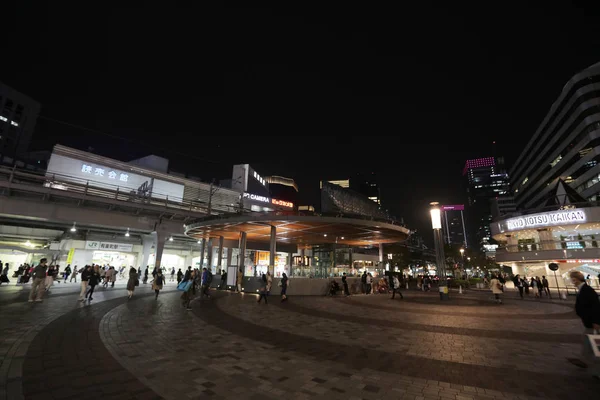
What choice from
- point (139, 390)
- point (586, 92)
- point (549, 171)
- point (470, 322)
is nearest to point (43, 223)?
point (139, 390)

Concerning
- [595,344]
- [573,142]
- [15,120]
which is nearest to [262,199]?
[595,344]

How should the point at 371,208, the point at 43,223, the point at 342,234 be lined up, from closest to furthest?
the point at 342,234
the point at 43,223
the point at 371,208

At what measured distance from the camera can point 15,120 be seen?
82562 millimetres

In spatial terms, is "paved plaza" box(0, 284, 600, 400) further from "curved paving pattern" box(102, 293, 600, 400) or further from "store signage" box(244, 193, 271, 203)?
"store signage" box(244, 193, 271, 203)

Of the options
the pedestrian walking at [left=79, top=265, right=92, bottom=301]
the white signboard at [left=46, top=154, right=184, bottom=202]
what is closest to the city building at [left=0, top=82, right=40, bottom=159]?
the white signboard at [left=46, top=154, right=184, bottom=202]

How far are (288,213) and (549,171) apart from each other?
78501 millimetres

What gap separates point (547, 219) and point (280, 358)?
4305 cm

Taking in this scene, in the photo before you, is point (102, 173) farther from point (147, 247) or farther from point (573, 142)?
point (573, 142)

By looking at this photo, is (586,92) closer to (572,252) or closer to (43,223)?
(572,252)

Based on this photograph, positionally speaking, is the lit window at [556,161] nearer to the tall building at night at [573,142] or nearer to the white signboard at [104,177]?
the tall building at night at [573,142]

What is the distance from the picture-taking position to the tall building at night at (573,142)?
52031 mm

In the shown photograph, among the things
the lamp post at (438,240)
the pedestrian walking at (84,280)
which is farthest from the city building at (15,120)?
the lamp post at (438,240)

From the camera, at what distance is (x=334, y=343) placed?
775cm

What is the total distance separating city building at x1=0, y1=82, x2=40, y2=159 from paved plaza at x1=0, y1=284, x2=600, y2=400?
327ft
